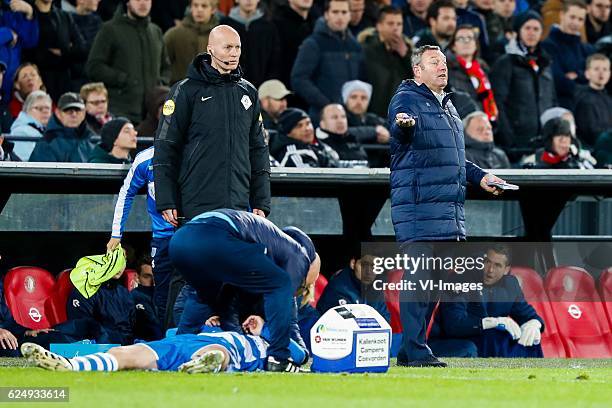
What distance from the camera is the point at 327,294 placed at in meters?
12.8

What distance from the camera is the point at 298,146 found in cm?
1408

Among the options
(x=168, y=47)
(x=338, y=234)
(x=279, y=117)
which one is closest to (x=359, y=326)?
(x=338, y=234)

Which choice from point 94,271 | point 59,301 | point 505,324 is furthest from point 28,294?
point 505,324

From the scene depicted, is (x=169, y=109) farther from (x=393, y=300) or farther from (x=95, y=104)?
(x=95, y=104)

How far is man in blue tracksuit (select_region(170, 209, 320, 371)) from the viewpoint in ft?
29.5

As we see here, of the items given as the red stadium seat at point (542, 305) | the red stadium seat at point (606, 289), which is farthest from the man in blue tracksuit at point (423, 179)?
the red stadium seat at point (606, 289)

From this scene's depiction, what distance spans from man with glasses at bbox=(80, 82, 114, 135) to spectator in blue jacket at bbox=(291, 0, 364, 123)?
2474mm

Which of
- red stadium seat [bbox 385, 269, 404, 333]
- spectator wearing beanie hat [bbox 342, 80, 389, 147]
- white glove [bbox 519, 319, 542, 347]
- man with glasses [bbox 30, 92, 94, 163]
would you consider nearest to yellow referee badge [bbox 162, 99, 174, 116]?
man with glasses [bbox 30, 92, 94, 163]

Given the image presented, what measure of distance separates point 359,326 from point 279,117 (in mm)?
5298

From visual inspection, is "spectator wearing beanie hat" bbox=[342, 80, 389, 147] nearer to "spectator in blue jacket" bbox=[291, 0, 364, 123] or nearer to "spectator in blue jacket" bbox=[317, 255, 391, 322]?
"spectator in blue jacket" bbox=[291, 0, 364, 123]

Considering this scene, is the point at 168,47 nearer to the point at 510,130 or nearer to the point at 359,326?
the point at 510,130

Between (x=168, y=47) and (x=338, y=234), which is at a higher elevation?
(x=168, y=47)

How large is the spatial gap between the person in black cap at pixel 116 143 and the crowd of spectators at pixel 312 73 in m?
0.03

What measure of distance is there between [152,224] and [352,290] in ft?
7.64
